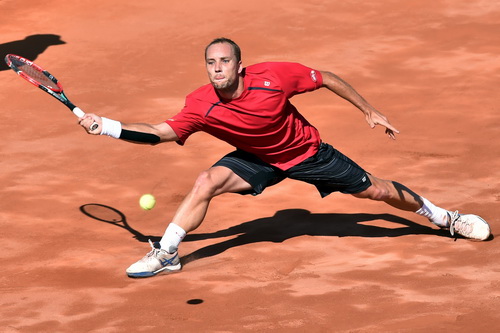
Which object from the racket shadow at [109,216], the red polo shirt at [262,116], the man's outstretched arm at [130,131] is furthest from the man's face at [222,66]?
the racket shadow at [109,216]

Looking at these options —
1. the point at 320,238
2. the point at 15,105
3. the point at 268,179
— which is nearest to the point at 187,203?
the point at 268,179

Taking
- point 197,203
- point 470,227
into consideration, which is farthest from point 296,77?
point 470,227

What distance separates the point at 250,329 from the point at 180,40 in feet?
32.4

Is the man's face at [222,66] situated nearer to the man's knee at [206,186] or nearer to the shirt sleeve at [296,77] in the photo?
the shirt sleeve at [296,77]

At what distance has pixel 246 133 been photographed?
29.1 feet

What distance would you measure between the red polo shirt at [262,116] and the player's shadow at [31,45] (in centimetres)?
809

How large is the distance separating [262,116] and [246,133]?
0.19 meters

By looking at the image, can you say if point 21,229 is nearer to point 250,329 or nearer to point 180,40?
point 250,329

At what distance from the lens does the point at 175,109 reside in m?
14.2

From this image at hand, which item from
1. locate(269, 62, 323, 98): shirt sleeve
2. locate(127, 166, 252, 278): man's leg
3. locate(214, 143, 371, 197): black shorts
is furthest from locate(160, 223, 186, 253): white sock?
locate(269, 62, 323, 98): shirt sleeve

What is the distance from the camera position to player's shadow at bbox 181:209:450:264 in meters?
9.85

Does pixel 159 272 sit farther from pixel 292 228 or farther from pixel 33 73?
pixel 33 73

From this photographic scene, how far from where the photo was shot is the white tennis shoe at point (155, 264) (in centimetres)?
894

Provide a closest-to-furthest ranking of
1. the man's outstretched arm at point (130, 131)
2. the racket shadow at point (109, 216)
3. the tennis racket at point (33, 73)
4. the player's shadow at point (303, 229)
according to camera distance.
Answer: the man's outstretched arm at point (130, 131)
the tennis racket at point (33, 73)
the player's shadow at point (303, 229)
the racket shadow at point (109, 216)
